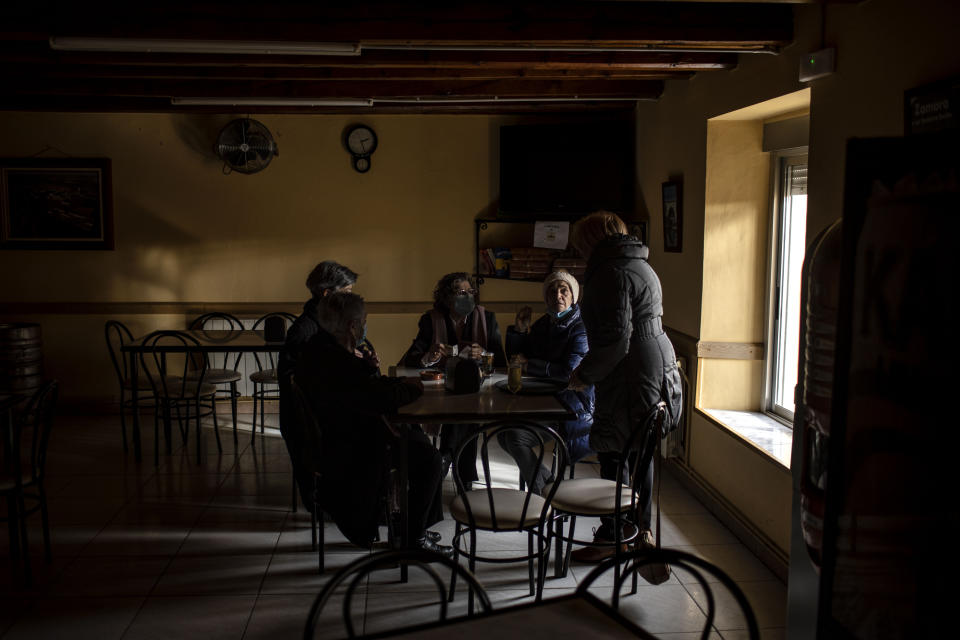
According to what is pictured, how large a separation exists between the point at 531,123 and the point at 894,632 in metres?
5.16

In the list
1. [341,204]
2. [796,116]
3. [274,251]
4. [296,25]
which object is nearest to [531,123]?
[341,204]

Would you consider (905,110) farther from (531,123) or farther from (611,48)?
(531,123)

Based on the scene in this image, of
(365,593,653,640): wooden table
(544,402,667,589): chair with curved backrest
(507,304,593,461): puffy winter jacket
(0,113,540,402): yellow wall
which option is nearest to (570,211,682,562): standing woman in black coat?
(544,402,667,589): chair with curved backrest

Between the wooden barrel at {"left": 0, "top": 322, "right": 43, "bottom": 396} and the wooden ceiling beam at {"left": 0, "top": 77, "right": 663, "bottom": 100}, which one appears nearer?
the wooden ceiling beam at {"left": 0, "top": 77, "right": 663, "bottom": 100}

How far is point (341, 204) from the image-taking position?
6344mm

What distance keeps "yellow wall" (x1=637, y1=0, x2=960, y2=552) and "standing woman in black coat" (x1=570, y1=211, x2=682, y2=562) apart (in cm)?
66

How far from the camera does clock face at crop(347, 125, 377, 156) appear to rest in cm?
624

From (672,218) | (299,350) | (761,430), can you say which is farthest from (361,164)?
(761,430)

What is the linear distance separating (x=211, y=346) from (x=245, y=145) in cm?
184

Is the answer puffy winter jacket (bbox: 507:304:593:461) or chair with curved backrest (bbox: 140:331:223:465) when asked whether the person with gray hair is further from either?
chair with curved backrest (bbox: 140:331:223:465)

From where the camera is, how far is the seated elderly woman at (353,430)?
3.14 metres

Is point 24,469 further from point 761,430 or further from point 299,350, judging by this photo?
point 761,430

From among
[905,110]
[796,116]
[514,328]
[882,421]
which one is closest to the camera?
[882,421]

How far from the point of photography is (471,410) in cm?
317
